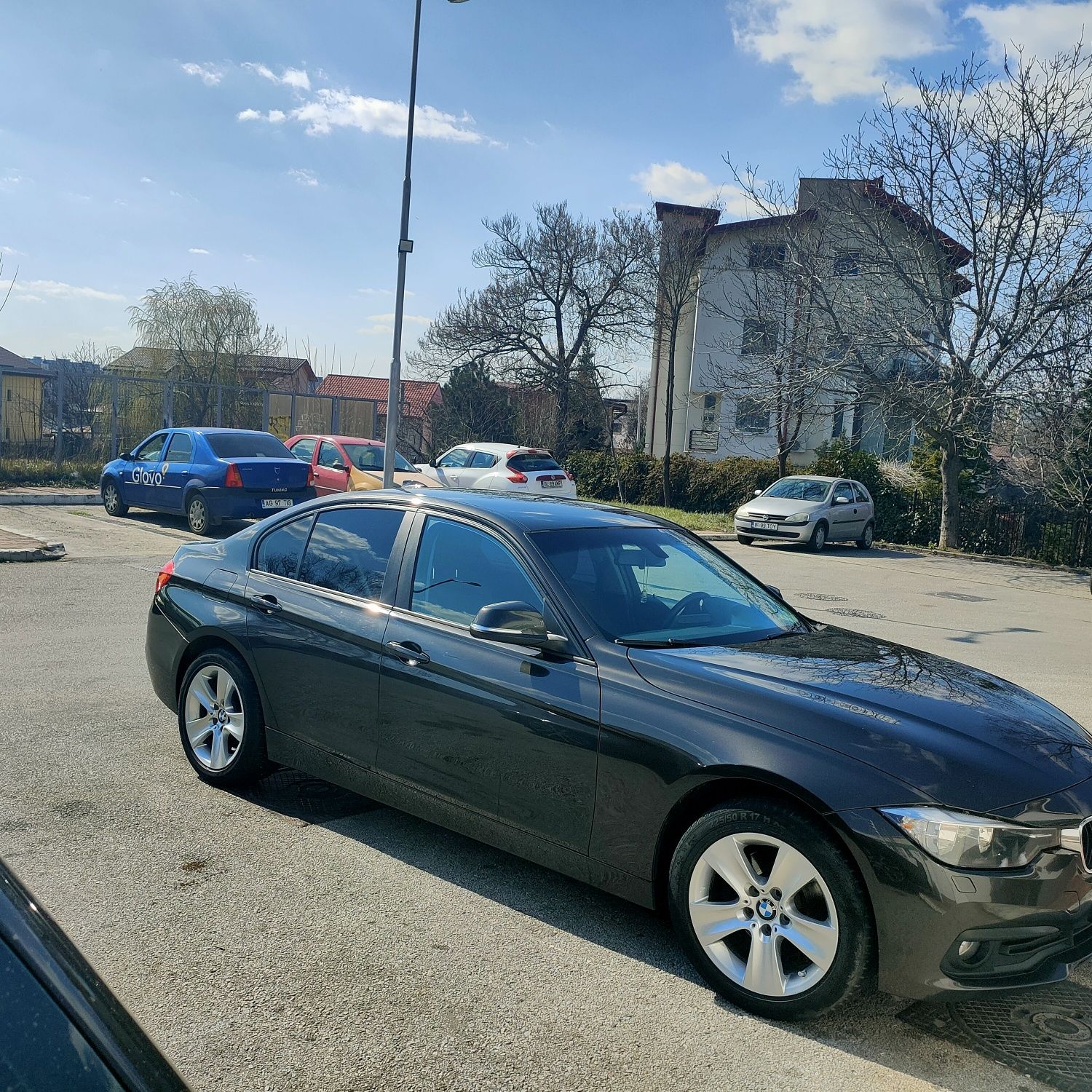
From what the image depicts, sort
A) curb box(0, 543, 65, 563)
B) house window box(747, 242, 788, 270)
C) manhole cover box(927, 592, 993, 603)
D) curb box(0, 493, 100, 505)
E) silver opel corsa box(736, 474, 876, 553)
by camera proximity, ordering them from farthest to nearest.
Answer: house window box(747, 242, 788, 270) < silver opel corsa box(736, 474, 876, 553) < curb box(0, 493, 100, 505) < manhole cover box(927, 592, 993, 603) < curb box(0, 543, 65, 563)

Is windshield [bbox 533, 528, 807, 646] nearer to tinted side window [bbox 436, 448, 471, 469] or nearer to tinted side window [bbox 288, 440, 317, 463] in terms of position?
tinted side window [bbox 288, 440, 317, 463]

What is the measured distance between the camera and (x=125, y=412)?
91.2 ft

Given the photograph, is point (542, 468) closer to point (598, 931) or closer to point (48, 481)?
point (48, 481)


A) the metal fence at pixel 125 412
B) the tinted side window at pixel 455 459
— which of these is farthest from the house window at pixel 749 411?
the metal fence at pixel 125 412

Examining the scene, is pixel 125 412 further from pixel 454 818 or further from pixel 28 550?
pixel 454 818

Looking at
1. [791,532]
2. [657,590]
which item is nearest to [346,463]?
[791,532]

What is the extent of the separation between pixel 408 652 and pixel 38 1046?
300 cm

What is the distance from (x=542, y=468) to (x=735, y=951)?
2146cm

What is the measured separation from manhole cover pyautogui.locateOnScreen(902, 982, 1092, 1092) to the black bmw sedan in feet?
0.85

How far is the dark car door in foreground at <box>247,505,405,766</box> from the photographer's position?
14.7ft

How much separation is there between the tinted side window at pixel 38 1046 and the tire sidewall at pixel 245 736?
366 centimetres

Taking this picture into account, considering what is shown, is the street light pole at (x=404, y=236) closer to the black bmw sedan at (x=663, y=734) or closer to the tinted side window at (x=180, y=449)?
the tinted side window at (x=180, y=449)

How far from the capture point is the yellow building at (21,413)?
80.7 feet

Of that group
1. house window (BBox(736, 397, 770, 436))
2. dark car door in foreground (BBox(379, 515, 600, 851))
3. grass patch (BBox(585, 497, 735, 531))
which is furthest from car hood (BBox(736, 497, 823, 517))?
dark car door in foreground (BBox(379, 515, 600, 851))
